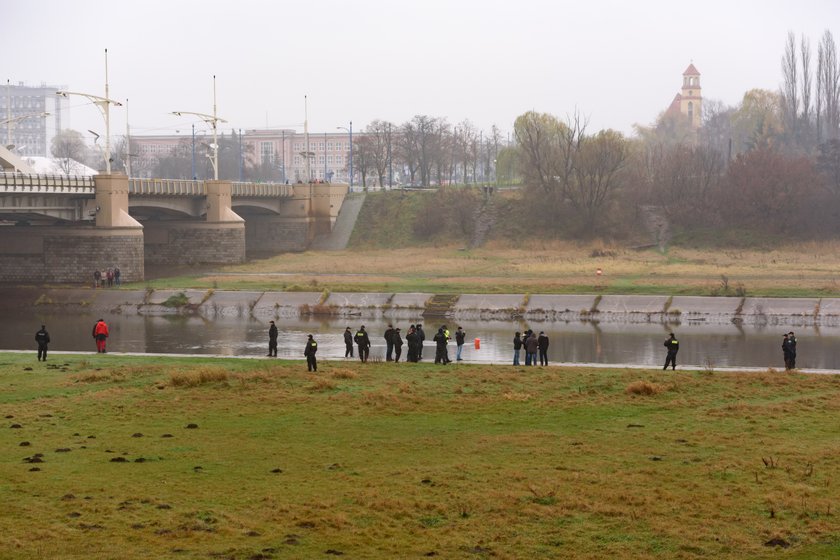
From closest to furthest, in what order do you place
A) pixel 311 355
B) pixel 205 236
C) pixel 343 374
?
pixel 343 374, pixel 311 355, pixel 205 236

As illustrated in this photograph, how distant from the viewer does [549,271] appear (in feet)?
265

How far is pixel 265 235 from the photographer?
112 m

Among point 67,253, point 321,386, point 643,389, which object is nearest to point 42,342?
point 321,386

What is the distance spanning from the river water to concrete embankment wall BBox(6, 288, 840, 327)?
1.92 metres

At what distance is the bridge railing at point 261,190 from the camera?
100 meters

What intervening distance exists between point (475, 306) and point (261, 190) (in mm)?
42842

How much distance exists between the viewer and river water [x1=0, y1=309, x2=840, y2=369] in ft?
157

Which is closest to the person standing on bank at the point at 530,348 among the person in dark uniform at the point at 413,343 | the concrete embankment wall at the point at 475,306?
the person in dark uniform at the point at 413,343

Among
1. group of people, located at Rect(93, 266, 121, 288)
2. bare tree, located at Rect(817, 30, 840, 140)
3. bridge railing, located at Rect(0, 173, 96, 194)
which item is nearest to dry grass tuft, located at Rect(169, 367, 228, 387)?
bridge railing, located at Rect(0, 173, 96, 194)

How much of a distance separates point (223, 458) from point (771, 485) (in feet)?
38.0

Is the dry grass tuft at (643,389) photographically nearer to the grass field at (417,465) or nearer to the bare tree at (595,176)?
the grass field at (417,465)

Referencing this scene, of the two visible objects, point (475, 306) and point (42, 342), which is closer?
point (42, 342)

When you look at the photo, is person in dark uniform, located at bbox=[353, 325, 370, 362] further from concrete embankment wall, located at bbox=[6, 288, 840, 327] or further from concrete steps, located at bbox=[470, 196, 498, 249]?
concrete steps, located at bbox=[470, 196, 498, 249]

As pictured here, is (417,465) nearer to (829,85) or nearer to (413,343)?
(413,343)
